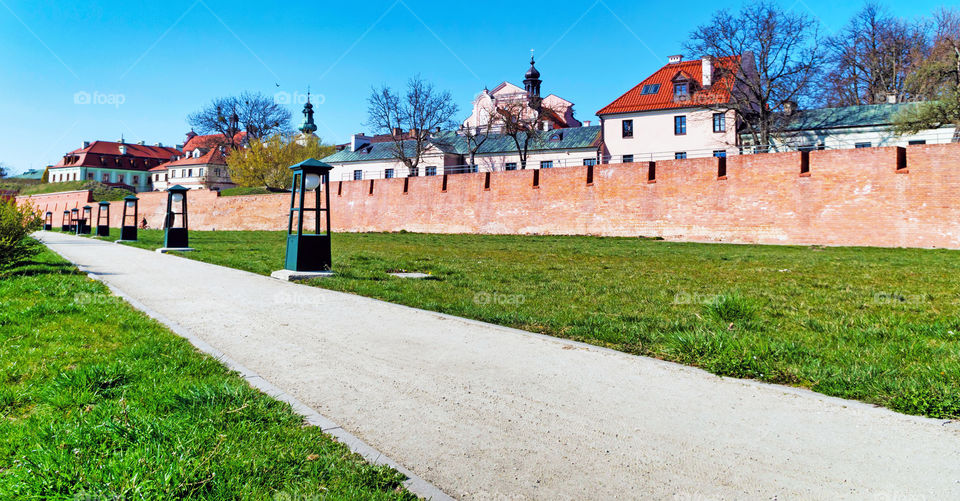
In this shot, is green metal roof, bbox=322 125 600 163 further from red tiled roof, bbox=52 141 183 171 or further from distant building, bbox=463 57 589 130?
red tiled roof, bbox=52 141 183 171

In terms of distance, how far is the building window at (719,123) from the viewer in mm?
42250

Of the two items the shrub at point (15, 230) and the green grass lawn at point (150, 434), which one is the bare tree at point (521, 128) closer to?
the shrub at point (15, 230)

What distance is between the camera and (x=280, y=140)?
72.2m

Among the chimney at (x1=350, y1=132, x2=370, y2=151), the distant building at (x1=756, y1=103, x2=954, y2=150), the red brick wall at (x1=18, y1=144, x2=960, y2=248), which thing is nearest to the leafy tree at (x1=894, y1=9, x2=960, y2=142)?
the distant building at (x1=756, y1=103, x2=954, y2=150)

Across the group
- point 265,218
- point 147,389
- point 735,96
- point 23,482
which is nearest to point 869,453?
point 23,482

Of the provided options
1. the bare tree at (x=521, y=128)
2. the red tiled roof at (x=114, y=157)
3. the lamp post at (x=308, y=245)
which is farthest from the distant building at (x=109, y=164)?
the lamp post at (x=308, y=245)

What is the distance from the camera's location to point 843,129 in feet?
128

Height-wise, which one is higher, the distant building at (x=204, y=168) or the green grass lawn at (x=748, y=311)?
the distant building at (x=204, y=168)

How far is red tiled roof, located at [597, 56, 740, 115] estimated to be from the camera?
132ft

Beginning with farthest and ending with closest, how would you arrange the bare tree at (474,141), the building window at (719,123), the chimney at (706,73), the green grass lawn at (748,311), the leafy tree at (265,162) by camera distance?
the leafy tree at (265,162) → the bare tree at (474,141) → the chimney at (706,73) → the building window at (719,123) → the green grass lawn at (748,311)

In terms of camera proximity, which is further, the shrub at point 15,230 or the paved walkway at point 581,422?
the shrub at point 15,230

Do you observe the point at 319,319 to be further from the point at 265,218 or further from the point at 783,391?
the point at 265,218

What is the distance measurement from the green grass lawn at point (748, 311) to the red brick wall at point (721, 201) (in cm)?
1081

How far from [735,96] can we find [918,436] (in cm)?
4063
